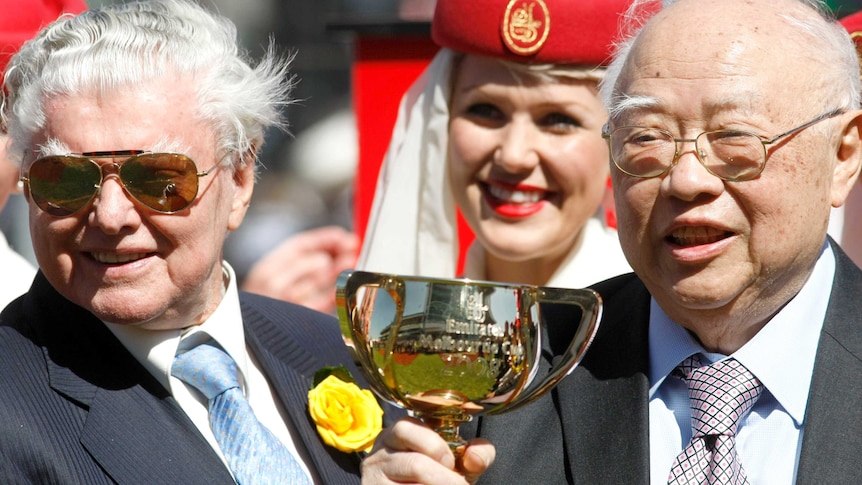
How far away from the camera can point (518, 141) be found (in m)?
3.73

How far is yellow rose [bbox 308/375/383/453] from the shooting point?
2996 millimetres

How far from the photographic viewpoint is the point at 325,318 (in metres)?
3.61

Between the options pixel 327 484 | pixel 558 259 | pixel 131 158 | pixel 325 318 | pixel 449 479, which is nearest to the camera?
pixel 449 479

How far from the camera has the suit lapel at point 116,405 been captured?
2.69 metres

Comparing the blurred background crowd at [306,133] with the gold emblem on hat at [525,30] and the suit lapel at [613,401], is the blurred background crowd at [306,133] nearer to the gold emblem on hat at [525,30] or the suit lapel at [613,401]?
the gold emblem on hat at [525,30]

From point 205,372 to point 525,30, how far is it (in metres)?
1.44

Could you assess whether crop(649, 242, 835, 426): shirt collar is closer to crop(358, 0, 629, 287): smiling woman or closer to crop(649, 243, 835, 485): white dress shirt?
crop(649, 243, 835, 485): white dress shirt

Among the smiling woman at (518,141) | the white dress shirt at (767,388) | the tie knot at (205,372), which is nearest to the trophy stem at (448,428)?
the white dress shirt at (767,388)

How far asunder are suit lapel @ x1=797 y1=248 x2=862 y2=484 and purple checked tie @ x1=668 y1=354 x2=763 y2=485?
13cm

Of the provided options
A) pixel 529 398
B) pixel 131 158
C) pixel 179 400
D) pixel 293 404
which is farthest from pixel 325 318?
pixel 529 398

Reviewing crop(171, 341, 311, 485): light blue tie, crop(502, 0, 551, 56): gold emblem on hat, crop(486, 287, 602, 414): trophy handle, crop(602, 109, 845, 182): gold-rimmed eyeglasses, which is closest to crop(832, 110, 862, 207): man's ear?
crop(602, 109, 845, 182): gold-rimmed eyeglasses

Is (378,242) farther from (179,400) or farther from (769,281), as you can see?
(769,281)

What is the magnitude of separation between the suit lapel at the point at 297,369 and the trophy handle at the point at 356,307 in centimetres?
69

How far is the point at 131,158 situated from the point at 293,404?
75 cm
